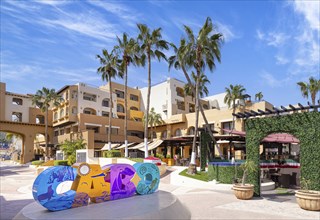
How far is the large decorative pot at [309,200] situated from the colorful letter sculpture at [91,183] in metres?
6.12

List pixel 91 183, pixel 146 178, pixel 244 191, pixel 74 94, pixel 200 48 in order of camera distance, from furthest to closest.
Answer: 1. pixel 74 94
2. pixel 200 48
3. pixel 244 191
4. pixel 146 178
5. pixel 91 183

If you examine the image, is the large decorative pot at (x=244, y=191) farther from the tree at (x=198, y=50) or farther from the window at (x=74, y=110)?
the window at (x=74, y=110)

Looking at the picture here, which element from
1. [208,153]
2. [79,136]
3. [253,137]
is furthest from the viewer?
[79,136]

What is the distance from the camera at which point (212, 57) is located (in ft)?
88.1

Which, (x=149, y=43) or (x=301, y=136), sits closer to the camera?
(x=301, y=136)

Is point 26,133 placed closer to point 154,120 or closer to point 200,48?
point 154,120

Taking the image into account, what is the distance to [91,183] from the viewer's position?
30.6 feet

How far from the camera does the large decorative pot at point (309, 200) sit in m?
11.8

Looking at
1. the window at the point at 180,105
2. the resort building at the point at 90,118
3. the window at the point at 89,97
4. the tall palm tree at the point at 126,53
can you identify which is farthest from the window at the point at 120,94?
the tall palm tree at the point at 126,53

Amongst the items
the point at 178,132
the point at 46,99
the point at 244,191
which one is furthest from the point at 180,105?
the point at 244,191

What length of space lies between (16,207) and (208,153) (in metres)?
16.8

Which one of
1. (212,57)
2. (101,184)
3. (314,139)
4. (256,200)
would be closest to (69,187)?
(101,184)

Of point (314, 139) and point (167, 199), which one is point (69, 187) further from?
point (314, 139)

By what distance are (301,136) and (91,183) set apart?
11.0 meters
